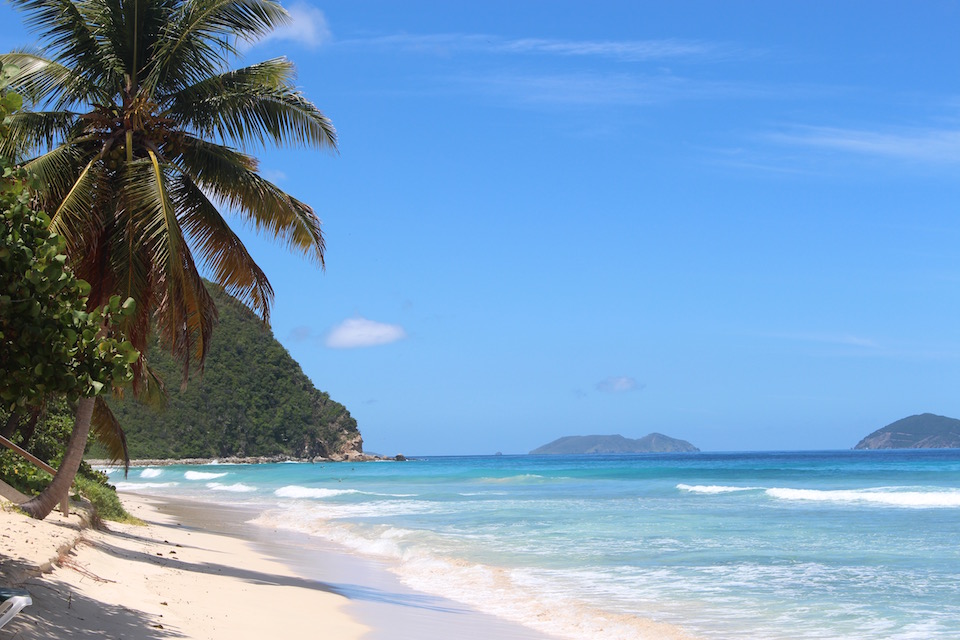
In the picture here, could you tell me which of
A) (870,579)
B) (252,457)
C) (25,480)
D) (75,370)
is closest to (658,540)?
(870,579)

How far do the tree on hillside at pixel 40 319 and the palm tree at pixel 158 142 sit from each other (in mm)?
4131

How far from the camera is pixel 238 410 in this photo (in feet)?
324

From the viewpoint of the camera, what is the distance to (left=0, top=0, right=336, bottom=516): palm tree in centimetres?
991

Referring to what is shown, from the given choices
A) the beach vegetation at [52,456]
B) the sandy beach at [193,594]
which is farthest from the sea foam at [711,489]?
the beach vegetation at [52,456]

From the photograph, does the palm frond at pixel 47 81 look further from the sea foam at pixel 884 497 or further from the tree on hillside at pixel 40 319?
the sea foam at pixel 884 497

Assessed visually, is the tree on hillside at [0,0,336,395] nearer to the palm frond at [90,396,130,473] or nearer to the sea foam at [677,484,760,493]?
the palm frond at [90,396,130,473]

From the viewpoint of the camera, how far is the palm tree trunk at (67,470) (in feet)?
34.1

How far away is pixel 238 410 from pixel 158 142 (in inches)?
3605

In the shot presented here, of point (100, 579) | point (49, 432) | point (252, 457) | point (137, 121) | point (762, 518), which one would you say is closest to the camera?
point (100, 579)

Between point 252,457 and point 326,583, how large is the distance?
93640 mm

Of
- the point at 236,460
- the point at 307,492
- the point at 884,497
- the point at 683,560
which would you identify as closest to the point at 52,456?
the point at 683,560

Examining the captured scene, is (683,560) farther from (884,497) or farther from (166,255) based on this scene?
(884,497)

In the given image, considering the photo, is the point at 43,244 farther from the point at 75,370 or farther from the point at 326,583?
the point at 326,583

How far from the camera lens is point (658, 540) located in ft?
55.2
